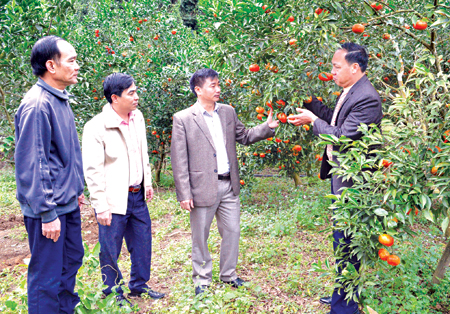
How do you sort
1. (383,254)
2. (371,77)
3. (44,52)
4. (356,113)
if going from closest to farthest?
(383,254)
(44,52)
(356,113)
(371,77)

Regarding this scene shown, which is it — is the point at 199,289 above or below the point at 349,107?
below

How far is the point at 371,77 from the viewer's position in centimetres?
296

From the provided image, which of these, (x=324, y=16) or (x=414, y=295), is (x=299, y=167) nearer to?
(x=414, y=295)

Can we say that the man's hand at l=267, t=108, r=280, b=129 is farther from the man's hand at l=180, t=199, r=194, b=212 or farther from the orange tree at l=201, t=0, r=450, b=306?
the man's hand at l=180, t=199, r=194, b=212

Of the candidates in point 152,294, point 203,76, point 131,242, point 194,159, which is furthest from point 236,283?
point 203,76

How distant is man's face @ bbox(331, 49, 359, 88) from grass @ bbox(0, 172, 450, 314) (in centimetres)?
107

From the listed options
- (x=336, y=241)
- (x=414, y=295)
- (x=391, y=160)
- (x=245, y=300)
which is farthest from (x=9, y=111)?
(x=414, y=295)

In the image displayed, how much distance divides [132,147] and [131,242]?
2.56 ft

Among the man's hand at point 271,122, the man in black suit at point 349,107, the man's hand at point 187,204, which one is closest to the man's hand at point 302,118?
the man in black suit at point 349,107

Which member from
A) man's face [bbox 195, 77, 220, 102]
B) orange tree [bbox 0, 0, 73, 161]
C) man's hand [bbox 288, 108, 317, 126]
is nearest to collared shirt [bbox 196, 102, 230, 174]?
man's face [bbox 195, 77, 220, 102]

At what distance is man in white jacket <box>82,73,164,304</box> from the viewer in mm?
2523

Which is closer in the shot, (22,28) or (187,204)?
A: (187,204)

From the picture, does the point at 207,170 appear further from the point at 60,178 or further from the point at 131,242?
the point at 60,178

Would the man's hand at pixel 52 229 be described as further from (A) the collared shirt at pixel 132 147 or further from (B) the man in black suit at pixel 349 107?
(B) the man in black suit at pixel 349 107
